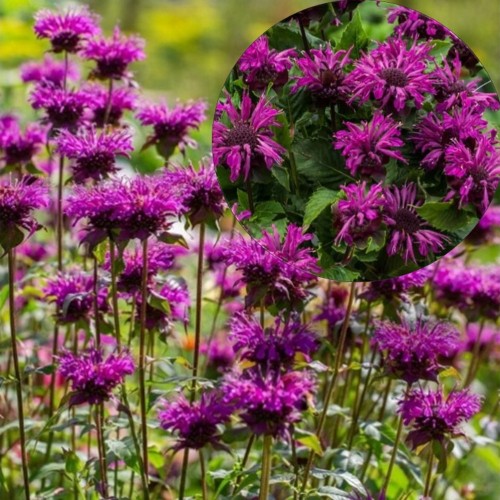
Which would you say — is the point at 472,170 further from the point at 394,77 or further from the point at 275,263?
the point at 275,263

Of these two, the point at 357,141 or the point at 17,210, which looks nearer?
the point at 357,141

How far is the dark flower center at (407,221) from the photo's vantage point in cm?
140

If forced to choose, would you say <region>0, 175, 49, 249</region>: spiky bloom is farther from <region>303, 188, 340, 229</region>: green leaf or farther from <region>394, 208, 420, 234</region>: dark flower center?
<region>394, 208, 420, 234</region>: dark flower center

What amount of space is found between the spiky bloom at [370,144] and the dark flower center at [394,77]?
0.16 ft

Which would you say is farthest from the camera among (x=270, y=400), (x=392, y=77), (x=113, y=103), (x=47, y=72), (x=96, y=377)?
(x=47, y=72)

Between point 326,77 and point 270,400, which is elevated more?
point 326,77

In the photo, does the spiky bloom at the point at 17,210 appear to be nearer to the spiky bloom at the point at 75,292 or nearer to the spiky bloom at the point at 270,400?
the spiky bloom at the point at 75,292

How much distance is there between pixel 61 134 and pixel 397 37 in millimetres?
604

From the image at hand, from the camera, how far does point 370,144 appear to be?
1365 millimetres

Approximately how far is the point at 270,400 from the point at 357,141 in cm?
37

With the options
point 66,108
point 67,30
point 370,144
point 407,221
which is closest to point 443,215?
point 407,221

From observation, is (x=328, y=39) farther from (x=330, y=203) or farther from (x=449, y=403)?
(x=449, y=403)

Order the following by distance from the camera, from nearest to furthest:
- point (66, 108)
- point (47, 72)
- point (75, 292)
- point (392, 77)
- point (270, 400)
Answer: point (270, 400) → point (392, 77) → point (75, 292) → point (66, 108) → point (47, 72)

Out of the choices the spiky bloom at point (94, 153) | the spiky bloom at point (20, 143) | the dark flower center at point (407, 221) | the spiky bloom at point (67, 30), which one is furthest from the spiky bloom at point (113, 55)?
the dark flower center at point (407, 221)
